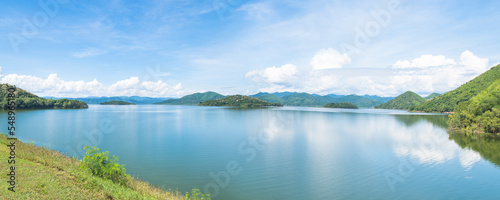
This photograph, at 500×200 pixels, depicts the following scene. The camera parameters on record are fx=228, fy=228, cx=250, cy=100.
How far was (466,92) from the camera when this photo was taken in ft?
505

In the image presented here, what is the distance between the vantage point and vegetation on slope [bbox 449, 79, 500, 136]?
5544 centimetres

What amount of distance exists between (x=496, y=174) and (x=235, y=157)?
1192 inches

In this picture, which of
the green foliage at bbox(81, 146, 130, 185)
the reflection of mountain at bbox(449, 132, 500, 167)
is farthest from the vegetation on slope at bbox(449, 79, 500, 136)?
the green foliage at bbox(81, 146, 130, 185)

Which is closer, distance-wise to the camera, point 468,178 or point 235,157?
point 468,178

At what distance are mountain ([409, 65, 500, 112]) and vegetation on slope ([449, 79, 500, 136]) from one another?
10715cm

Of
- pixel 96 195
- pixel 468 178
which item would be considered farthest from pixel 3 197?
pixel 468 178

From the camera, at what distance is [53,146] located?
32.8 m

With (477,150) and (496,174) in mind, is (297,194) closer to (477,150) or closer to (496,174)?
(496,174)

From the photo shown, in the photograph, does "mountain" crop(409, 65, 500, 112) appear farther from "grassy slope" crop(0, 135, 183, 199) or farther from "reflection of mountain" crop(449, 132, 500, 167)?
"grassy slope" crop(0, 135, 183, 199)

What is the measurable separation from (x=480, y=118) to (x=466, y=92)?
5096 inches

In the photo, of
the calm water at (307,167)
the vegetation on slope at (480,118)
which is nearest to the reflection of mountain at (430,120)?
the vegetation on slope at (480,118)

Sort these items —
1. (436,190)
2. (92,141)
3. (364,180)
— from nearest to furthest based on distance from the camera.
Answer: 1. (436,190)
2. (364,180)
3. (92,141)

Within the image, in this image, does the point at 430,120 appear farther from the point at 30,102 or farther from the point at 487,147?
the point at 30,102

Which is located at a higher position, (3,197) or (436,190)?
(3,197)
